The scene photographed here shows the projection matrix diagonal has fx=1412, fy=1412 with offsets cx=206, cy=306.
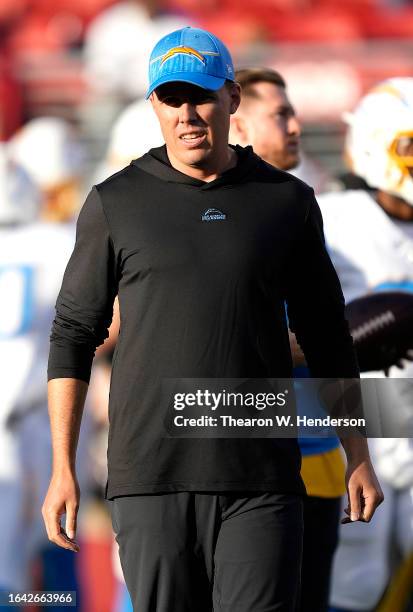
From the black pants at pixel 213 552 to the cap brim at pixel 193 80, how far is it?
0.81m

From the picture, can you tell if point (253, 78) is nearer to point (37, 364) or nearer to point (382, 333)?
point (382, 333)

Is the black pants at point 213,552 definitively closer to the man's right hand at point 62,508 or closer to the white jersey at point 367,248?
the man's right hand at point 62,508

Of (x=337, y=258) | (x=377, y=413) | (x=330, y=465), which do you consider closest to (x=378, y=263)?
(x=337, y=258)

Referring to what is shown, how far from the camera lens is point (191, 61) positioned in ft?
9.27

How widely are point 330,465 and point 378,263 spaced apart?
2.50 ft

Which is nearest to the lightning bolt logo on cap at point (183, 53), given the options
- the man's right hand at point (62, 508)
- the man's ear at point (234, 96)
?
the man's ear at point (234, 96)

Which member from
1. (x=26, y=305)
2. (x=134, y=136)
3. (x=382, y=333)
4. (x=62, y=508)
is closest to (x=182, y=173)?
(x=62, y=508)

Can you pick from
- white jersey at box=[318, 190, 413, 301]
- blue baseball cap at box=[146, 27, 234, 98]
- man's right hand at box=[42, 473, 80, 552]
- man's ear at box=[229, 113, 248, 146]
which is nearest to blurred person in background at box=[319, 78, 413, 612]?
white jersey at box=[318, 190, 413, 301]

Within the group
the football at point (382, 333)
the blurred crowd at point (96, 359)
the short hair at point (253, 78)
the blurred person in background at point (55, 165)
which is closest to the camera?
the football at point (382, 333)

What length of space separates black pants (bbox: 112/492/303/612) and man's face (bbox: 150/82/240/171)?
679mm

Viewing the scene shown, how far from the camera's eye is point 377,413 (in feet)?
14.0

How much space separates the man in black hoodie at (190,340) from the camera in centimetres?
274

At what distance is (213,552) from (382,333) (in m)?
1.09

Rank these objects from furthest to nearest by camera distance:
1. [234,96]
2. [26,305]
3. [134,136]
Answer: [134,136]
[26,305]
[234,96]
